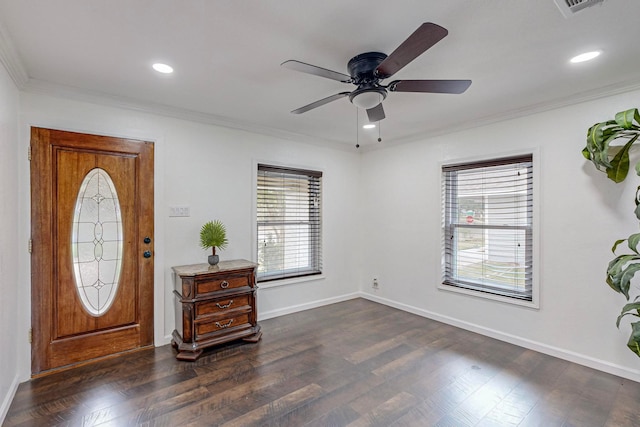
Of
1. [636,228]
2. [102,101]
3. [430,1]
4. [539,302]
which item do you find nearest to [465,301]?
[539,302]

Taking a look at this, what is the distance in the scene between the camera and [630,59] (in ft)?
7.17

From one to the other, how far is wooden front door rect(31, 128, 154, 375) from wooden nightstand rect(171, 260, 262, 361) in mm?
422

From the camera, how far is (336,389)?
2383 millimetres

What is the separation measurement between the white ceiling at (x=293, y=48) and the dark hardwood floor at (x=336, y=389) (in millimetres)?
2400

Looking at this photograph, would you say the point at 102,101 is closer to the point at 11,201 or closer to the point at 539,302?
the point at 11,201

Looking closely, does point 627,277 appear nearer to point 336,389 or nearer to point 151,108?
point 336,389

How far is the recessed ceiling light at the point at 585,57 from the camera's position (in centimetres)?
210

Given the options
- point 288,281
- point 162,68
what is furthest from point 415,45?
point 288,281

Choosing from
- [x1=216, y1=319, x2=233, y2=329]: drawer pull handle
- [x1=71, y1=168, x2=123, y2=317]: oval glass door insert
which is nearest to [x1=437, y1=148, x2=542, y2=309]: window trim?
[x1=216, y1=319, x2=233, y2=329]: drawer pull handle

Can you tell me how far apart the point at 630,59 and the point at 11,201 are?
15.0 ft

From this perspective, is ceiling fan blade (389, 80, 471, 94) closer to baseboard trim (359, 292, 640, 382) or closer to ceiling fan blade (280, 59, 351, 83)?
ceiling fan blade (280, 59, 351, 83)

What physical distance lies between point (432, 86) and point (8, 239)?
3137 millimetres

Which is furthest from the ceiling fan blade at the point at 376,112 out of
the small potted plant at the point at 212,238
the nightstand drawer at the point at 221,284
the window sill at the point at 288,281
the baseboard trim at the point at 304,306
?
the baseboard trim at the point at 304,306

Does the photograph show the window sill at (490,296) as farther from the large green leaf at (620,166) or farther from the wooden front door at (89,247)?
the wooden front door at (89,247)
